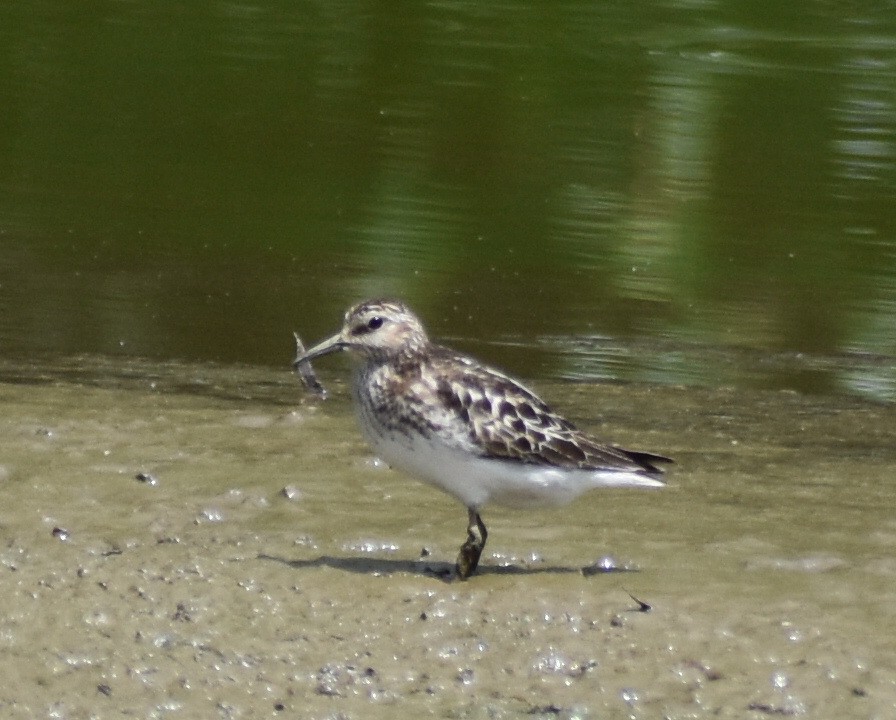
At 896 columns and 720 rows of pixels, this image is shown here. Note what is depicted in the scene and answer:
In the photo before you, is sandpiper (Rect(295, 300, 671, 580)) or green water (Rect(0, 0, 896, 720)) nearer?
green water (Rect(0, 0, 896, 720))

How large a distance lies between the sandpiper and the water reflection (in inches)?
129

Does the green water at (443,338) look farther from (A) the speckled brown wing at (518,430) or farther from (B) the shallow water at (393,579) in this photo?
(A) the speckled brown wing at (518,430)

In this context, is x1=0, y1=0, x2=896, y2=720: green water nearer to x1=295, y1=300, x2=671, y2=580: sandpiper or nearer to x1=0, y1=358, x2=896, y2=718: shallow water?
x1=0, y1=358, x2=896, y2=718: shallow water

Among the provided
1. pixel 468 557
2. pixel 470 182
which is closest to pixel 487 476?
pixel 468 557

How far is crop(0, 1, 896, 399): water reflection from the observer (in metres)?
10.6

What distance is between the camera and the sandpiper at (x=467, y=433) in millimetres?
6301

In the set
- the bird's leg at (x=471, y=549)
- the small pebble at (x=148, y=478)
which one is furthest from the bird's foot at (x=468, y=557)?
the small pebble at (x=148, y=478)

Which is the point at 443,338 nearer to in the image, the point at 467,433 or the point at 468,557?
the point at 467,433

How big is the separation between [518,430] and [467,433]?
192 millimetres

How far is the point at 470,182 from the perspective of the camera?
44.6 ft

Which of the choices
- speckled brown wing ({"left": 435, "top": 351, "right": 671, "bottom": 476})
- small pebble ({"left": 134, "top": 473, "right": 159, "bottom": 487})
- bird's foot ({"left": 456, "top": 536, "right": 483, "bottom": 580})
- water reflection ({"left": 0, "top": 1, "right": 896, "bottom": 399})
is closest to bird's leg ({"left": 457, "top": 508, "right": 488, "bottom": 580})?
bird's foot ({"left": 456, "top": 536, "right": 483, "bottom": 580})

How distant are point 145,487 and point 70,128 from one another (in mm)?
7812

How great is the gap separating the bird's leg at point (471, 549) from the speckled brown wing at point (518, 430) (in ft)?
0.87

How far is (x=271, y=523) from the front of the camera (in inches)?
271
